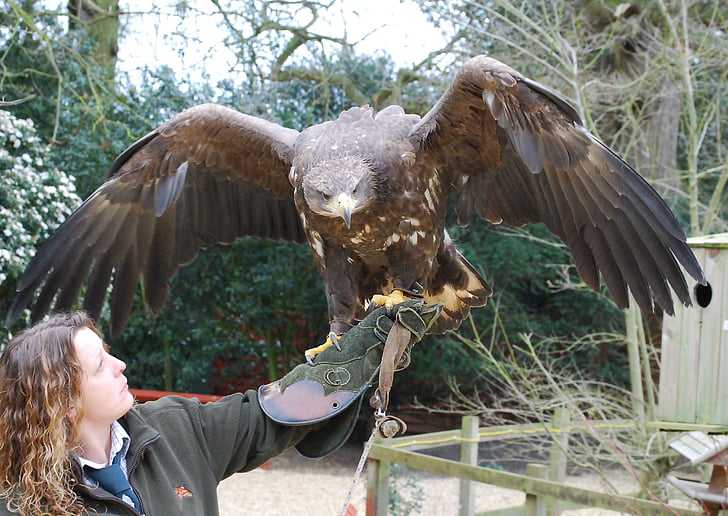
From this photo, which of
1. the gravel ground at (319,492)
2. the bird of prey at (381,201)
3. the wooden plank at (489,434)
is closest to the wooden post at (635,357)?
the wooden plank at (489,434)

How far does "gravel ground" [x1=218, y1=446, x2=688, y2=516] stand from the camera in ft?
22.2

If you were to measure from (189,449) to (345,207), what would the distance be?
105 centimetres

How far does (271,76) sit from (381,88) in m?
1.02

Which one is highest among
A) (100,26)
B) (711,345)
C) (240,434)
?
(100,26)

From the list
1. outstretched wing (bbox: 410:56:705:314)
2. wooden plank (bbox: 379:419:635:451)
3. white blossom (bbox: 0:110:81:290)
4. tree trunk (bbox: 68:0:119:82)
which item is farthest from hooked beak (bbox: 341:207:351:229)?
tree trunk (bbox: 68:0:119:82)

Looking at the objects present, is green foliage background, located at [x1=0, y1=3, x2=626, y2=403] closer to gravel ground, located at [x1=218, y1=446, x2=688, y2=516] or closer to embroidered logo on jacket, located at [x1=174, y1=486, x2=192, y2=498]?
gravel ground, located at [x1=218, y1=446, x2=688, y2=516]

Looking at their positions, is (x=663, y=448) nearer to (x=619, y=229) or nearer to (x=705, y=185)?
(x=619, y=229)

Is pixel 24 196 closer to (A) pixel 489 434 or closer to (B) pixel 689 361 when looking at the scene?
(A) pixel 489 434

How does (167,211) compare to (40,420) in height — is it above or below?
above

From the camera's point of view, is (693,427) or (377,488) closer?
(693,427)

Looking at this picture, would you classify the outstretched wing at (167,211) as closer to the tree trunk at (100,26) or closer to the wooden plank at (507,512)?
the wooden plank at (507,512)

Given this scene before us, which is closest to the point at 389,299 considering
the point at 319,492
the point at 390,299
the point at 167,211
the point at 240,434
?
the point at 390,299

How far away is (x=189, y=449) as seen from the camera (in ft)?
6.24

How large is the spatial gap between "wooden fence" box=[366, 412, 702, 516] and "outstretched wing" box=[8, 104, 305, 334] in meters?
1.51
